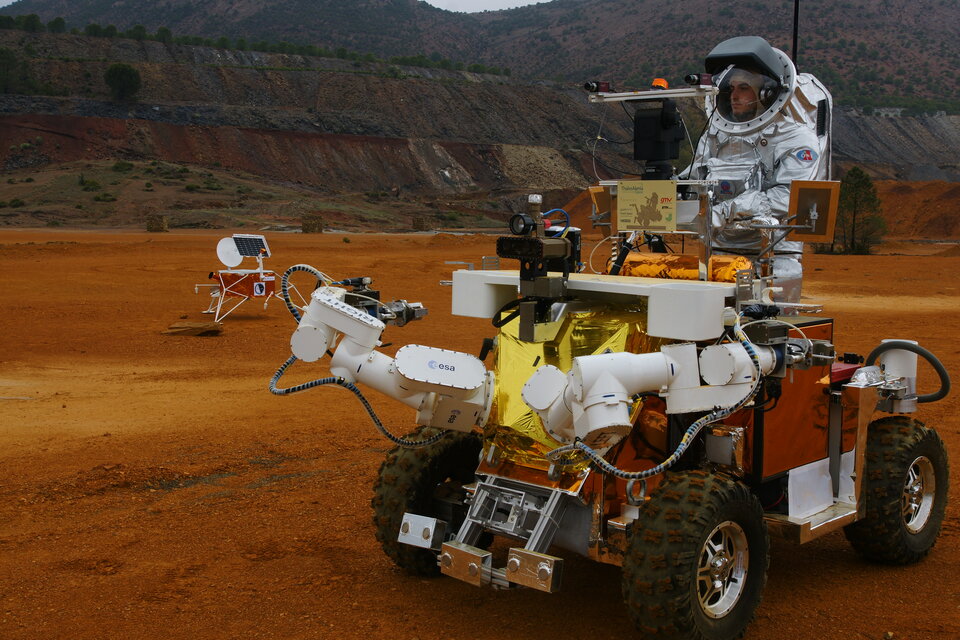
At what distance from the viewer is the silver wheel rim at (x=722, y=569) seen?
4648 millimetres

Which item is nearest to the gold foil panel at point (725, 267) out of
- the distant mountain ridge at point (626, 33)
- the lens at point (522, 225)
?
the lens at point (522, 225)

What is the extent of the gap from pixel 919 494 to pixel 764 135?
112 inches

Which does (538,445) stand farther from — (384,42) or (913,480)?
(384,42)

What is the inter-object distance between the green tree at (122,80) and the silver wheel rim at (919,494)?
72096mm

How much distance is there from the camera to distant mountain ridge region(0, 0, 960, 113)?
122250 mm

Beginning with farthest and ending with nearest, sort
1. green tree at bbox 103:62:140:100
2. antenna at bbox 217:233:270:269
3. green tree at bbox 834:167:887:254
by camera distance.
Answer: green tree at bbox 103:62:140:100 → green tree at bbox 834:167:887:254 → antenna at bbox 217:233:270:269

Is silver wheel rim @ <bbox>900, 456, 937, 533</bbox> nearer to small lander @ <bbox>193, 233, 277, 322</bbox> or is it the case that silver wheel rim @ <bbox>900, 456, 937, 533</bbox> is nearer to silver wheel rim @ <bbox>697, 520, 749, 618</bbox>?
silver wheel rim @ <bbox>697, 520, 749, 618</bbox>

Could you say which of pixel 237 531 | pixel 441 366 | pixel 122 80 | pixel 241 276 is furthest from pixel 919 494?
pixel 122 80

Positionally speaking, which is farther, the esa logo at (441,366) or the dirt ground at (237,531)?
the dirt ground at (237,531)

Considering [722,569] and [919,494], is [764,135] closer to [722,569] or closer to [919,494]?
[919,494]

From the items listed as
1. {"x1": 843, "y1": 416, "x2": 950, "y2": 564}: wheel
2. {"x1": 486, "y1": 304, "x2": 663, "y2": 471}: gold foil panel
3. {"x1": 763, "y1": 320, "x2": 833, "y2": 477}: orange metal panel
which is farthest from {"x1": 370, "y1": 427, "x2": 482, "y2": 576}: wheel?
{"x1": 843, "y1": 416, "x2": 950, "y2": 564}: wheel

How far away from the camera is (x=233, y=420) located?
1009cm

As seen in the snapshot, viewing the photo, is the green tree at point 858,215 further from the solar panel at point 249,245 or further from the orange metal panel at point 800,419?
the orange metal panel at point 800,419

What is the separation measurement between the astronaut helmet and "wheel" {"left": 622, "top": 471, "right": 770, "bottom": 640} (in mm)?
3552
